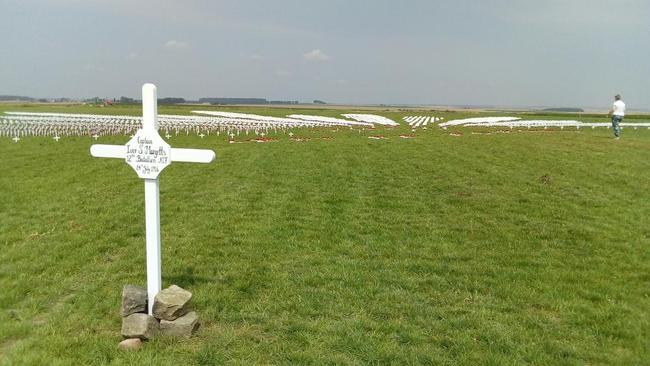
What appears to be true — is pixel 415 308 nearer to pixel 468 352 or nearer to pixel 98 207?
pixel 468 352

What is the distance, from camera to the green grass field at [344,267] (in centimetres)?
388

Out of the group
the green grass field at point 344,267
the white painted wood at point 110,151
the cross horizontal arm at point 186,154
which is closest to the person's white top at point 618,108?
the green grass field at point 344,267

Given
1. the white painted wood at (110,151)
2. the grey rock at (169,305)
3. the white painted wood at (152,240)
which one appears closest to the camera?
the grey rock at (169,305)

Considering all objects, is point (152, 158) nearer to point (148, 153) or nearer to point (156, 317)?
point (148, 153)

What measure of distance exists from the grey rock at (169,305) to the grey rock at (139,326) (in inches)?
3.9

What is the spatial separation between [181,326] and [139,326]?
37 cm

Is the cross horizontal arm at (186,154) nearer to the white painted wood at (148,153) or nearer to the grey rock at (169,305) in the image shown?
the white painted wood at (148,153)

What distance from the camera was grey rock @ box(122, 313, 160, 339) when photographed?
12.9 ft

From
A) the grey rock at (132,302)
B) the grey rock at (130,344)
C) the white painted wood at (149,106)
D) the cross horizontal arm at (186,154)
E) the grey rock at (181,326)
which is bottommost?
the grey rock at (130,344)

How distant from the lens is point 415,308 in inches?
181

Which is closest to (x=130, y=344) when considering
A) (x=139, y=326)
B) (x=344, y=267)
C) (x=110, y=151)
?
(x=139, y=326)

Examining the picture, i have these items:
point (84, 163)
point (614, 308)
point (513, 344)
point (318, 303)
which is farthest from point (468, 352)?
point (84, 163)

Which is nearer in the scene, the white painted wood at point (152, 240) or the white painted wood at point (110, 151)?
the white painted wood at point (152, 240)

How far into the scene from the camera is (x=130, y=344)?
12.6 ft
